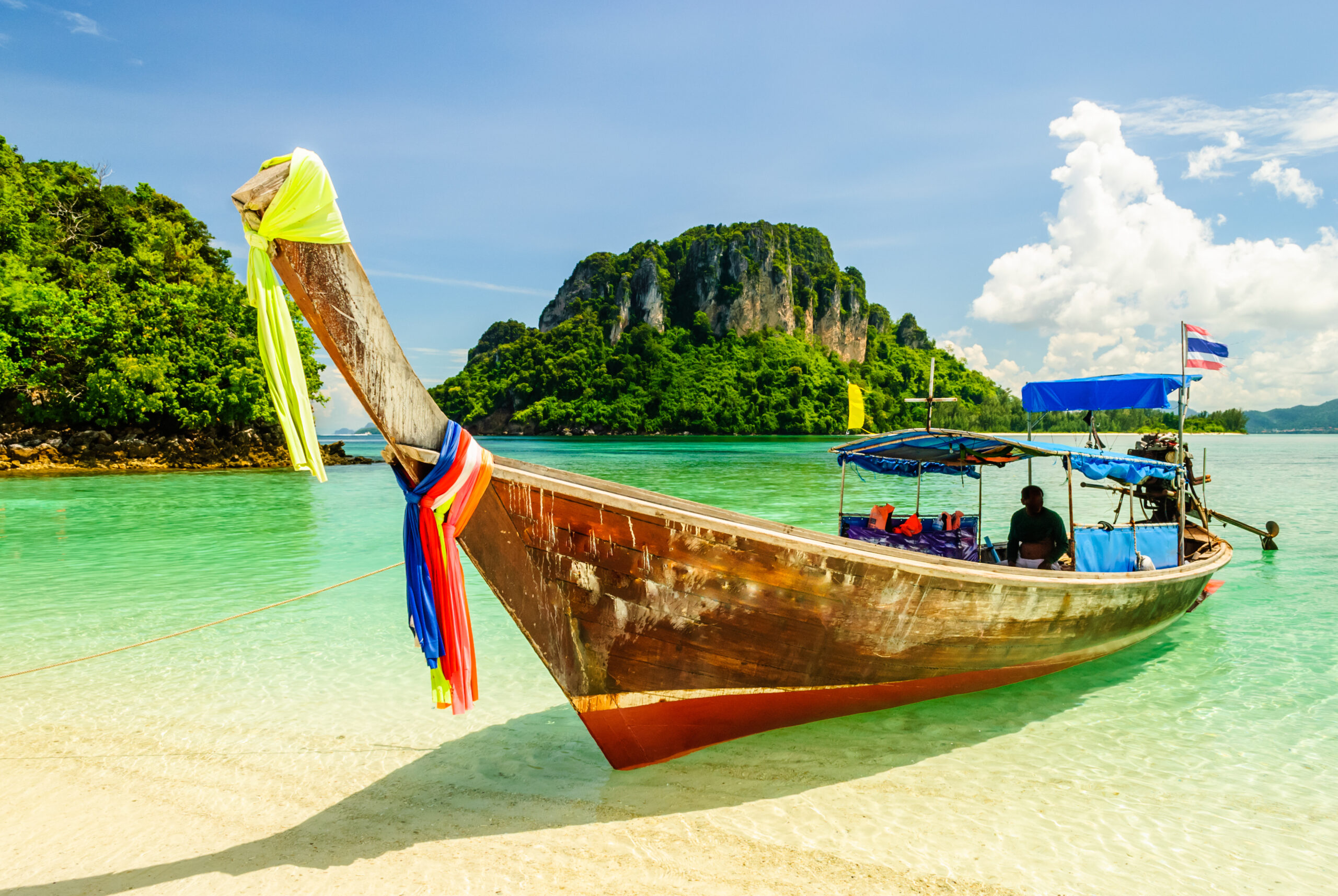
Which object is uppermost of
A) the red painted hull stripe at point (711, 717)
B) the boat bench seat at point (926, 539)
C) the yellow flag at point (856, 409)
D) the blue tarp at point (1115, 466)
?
the yellow flag at point (856, 409)

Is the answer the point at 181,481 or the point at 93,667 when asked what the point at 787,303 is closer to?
the point at 181,481

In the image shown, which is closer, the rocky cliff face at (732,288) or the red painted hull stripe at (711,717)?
the red painted hull stripe at (711,717)

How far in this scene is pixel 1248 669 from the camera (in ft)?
20.3

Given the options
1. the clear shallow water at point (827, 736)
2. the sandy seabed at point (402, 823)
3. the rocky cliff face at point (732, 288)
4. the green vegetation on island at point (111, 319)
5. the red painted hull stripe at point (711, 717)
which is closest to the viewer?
the sandy seabed at point (402, 823)

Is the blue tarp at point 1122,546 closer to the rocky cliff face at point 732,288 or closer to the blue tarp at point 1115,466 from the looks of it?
the blue tarp at point 1115,466

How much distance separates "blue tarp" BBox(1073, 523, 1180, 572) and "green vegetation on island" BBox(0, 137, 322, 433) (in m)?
29.5

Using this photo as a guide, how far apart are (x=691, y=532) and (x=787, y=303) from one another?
107m

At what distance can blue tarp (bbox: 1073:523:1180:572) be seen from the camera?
5.64 meters

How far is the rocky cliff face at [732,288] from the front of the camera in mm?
102688

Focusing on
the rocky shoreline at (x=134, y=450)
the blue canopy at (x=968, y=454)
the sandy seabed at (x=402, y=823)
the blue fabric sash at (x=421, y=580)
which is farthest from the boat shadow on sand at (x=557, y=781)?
the rocky shoreline at (x=134, y=450)

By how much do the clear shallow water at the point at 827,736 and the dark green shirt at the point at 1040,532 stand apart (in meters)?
1.07

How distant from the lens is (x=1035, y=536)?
6.39 m

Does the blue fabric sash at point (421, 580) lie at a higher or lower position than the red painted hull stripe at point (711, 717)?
higher

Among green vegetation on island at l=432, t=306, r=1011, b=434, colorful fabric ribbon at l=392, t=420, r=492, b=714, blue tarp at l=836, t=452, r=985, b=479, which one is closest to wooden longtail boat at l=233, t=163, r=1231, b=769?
colorful fabric ribbon at l=392, t=420, r=492, b=714
